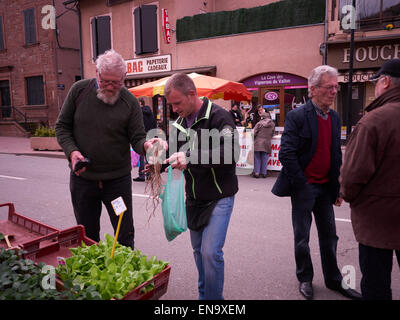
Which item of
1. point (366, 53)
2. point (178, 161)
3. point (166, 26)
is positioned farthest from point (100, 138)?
point (166, 26)

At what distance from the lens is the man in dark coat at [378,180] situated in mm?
1953

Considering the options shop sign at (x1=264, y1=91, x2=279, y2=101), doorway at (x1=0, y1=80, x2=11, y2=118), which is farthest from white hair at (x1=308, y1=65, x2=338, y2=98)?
doorway at (x1=0, y1=80, x2=11, y2=118)

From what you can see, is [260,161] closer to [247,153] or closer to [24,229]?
[247,153]

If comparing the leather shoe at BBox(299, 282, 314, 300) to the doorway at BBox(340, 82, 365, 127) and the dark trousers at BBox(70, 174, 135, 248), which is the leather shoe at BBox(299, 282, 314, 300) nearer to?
the dark trousers at BBox(70, 174, 135, 248)

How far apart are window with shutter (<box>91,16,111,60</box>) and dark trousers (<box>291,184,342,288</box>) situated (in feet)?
54.3

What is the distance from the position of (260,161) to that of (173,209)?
23.4ft

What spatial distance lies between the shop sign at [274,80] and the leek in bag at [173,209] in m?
11.8

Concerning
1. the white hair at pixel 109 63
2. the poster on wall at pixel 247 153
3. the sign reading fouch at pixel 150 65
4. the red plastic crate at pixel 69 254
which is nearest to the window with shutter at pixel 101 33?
the sign reading fouch at pixel 150 65

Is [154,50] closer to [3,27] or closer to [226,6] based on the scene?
[226,6]

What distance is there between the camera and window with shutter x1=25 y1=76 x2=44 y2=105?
2181 centimetres

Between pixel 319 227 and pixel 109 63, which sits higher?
pixel 109 63

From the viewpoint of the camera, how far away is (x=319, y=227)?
316 centimetres

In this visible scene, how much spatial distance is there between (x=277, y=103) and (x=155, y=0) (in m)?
7.55
